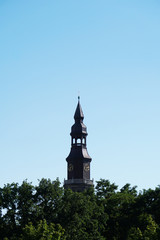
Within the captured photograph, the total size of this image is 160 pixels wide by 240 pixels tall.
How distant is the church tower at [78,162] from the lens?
340 feet

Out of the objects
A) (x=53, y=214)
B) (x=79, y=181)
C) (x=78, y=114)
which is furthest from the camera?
(x=78, y=114)

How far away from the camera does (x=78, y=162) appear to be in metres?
106

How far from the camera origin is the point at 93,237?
62719 mm

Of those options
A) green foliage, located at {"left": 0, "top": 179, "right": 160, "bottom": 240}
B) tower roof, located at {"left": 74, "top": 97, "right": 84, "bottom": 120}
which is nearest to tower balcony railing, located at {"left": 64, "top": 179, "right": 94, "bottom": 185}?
tower roof, located at {"left": 74, "top": 97, "right": 84, "bottom": 120}

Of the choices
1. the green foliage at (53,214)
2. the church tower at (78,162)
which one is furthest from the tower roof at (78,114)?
the green foliage at (53,214)

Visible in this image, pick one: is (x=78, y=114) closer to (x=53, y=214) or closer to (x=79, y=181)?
(x=79, y=181)

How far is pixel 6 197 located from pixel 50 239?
611 inches

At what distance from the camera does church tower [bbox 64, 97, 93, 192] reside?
104m

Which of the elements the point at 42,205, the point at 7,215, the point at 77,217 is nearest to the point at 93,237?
the point at 77,217

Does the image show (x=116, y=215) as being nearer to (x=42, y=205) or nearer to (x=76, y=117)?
(x=42, y=205)

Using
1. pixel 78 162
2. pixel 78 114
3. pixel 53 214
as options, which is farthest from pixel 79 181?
pixel 53 214

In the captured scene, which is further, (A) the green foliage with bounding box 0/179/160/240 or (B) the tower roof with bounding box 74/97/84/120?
(B) the tower roof with bounding box 74/97/84/120

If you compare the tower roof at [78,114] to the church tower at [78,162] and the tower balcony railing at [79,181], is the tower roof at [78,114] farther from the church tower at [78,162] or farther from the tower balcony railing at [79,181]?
the tower balcony railing at [79,181]

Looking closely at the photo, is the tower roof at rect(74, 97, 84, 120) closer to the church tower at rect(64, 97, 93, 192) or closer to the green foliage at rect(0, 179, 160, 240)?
the church tower at rect(64, 97, 93, 192)
